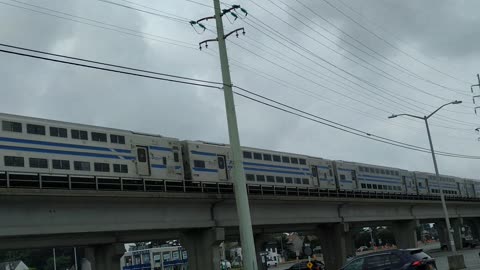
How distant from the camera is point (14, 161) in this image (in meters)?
26.0

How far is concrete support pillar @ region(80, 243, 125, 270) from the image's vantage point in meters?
38.9

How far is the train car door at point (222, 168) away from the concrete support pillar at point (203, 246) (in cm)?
452

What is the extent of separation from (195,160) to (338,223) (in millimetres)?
21138

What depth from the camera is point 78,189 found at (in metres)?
26.6

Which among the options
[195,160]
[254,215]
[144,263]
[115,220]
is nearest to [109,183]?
[115,220]

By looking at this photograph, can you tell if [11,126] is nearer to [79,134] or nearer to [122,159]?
[79,134]

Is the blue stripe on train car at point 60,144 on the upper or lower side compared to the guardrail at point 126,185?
upper

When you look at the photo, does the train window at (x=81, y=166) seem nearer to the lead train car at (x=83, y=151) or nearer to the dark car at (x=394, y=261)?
the lead train car at (x=83, y=151)

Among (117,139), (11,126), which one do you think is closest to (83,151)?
(117,139)

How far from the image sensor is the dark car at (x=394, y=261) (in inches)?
611

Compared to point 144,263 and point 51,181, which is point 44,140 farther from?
point 144,263

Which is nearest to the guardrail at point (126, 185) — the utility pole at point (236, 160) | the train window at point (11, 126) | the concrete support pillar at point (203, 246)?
the train window at point (11, 126)

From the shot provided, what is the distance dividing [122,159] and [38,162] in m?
5.97

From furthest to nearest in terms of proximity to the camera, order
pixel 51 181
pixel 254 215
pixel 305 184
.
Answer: pixel 305 184
pixel 254 215
pixel 51 181
